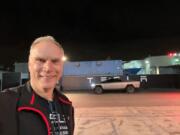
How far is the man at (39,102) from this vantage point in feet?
5.91

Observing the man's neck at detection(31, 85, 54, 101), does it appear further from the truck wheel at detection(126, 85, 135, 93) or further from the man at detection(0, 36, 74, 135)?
the truck wheel at detection(126, 85, 135, 93)

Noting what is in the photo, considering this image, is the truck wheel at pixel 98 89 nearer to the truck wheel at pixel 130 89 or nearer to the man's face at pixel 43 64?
the truck wheel at pixel 130 89

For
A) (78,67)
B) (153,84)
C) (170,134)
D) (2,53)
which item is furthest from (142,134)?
(2,53)

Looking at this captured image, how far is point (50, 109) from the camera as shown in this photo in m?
1.98

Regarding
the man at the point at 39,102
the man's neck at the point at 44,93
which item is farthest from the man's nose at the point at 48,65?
the man's neck at the point at 44,93

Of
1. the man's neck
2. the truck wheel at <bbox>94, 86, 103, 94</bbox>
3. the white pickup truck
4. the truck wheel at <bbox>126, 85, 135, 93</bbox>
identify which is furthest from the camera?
the truck wheel at <bbox>94, 86, 103, 94</bbox>

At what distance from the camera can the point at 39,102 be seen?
1950 mm

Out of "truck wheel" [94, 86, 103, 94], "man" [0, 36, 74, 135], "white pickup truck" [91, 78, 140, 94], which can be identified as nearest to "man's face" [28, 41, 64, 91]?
"man" [0, 36, 74, 135]

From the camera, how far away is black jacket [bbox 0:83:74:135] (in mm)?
1771

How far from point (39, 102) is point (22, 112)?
0.13 meters

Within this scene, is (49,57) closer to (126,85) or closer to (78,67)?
(126,85)

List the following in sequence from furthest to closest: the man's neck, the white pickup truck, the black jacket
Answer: the white pickup truck, the man's neck, the black jacket

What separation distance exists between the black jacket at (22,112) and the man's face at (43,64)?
0.07 meters

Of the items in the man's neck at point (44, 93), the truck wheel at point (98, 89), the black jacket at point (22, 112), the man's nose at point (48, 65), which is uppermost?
the man's nose at point (48, 65)
